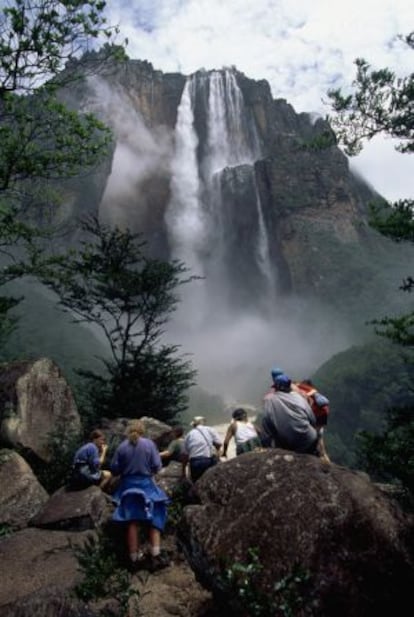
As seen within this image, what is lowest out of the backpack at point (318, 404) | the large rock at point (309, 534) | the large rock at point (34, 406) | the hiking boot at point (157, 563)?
the hiking boot at point (157, 563)

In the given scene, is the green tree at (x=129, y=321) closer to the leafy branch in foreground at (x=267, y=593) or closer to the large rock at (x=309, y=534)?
the large rock at (x=309, y=534)

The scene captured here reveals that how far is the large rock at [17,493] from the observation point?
8352 millimetres

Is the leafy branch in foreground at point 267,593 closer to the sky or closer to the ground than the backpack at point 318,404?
closer to the ground

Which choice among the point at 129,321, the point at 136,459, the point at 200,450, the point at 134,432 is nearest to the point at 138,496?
the point at 136,459

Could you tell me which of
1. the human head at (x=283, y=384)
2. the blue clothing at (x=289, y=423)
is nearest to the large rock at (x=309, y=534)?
the blue clothing at (x=289, y=423)

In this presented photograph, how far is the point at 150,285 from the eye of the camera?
17.3 meters

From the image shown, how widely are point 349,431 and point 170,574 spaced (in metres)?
50.5

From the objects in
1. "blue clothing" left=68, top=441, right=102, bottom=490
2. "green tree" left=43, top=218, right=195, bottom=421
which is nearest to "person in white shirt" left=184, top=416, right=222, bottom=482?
"blue clothing" left=68, top=441, right=102, bottom=490

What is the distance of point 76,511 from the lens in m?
7.48

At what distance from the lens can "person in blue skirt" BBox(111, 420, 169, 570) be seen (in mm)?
5793

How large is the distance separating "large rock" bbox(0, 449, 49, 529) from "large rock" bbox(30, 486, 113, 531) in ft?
2.34

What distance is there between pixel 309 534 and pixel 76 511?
Answer: 464cm

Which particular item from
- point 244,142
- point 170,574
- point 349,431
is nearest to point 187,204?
point 244,142

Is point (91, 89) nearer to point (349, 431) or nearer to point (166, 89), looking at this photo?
point (166, 89)
